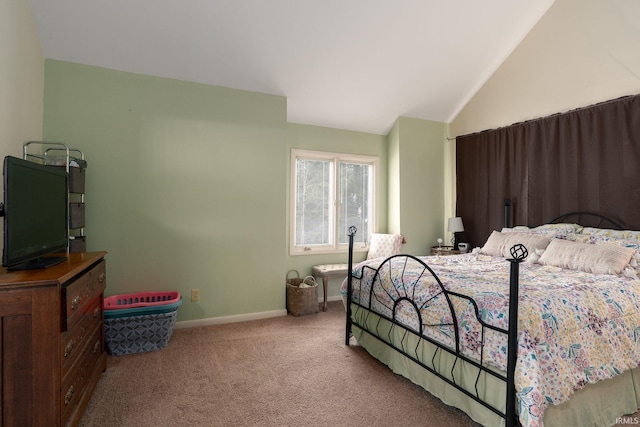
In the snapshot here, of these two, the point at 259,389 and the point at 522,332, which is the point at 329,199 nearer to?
the point at 259,389

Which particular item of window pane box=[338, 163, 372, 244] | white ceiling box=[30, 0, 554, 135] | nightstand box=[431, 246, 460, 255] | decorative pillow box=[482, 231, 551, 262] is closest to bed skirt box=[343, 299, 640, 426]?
decorative pillow box=[482, 231, 551, 262]

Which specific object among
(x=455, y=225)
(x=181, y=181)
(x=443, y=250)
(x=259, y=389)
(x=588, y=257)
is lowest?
(x=259, y=389)

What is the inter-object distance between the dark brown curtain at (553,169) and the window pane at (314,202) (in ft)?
5.94

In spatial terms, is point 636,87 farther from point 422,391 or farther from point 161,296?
point 161,296

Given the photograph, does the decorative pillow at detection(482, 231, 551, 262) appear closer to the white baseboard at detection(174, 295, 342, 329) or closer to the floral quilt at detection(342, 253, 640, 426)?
the floral quilt at detection(342, 253, 640, 426)

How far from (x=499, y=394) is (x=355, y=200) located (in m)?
3.24

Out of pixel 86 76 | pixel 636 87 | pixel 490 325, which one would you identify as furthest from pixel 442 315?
pixel 86 76

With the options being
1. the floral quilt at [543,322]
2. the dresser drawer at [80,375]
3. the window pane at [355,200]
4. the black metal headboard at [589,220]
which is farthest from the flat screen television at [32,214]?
the black metal headboard at [589,220]

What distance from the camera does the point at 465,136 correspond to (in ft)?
15.1

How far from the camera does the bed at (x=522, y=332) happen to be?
157cm

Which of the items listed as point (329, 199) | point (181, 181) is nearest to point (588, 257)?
point (329, 199)

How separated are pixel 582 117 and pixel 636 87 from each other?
0.43 metres

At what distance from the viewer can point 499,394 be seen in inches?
66.9

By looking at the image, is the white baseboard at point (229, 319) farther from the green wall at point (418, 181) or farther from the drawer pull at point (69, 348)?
the green wall at point (418, 181)
